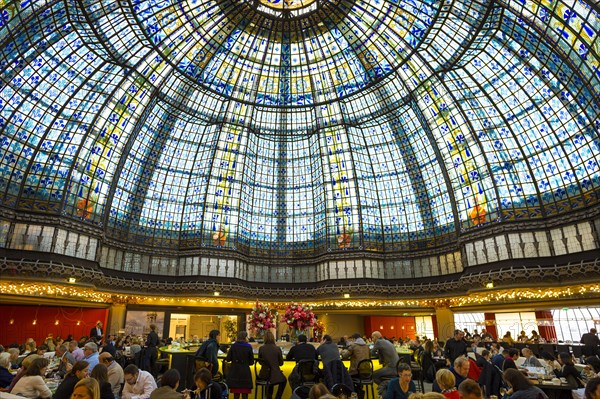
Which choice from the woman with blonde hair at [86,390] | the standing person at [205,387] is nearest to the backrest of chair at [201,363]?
the standing person at [205,387]

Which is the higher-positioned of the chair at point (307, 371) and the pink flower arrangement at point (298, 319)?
the pink flower arrangement at point (298, 319)

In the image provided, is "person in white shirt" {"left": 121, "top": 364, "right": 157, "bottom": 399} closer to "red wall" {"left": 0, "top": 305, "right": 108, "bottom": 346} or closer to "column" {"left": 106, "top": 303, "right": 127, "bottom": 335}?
"red wall" {"left": 0, "top": 305, "right": 108, "bottom": 346}

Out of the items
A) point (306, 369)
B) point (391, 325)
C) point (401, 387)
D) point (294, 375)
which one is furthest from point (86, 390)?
point (391, 325)

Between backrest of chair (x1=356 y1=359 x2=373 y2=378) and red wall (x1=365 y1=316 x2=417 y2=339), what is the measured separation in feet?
114

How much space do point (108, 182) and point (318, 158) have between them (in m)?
23.4

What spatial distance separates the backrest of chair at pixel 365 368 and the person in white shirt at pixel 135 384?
6.00 metres

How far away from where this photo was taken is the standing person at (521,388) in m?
6.06

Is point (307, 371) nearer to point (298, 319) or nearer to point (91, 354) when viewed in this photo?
point (91, 354)

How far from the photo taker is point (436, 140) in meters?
37.9

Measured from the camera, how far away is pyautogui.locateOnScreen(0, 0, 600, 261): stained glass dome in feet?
91.3

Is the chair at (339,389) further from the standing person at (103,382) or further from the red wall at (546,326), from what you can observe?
the red wall at (546,326)

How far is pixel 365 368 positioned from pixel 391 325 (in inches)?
1413

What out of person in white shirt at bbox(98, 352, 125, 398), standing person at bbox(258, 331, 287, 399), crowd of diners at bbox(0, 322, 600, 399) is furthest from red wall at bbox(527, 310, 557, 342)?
person in white shirt at bbox(98, 352, 125, 398)

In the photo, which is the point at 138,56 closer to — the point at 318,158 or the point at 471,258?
the point at 318,158
